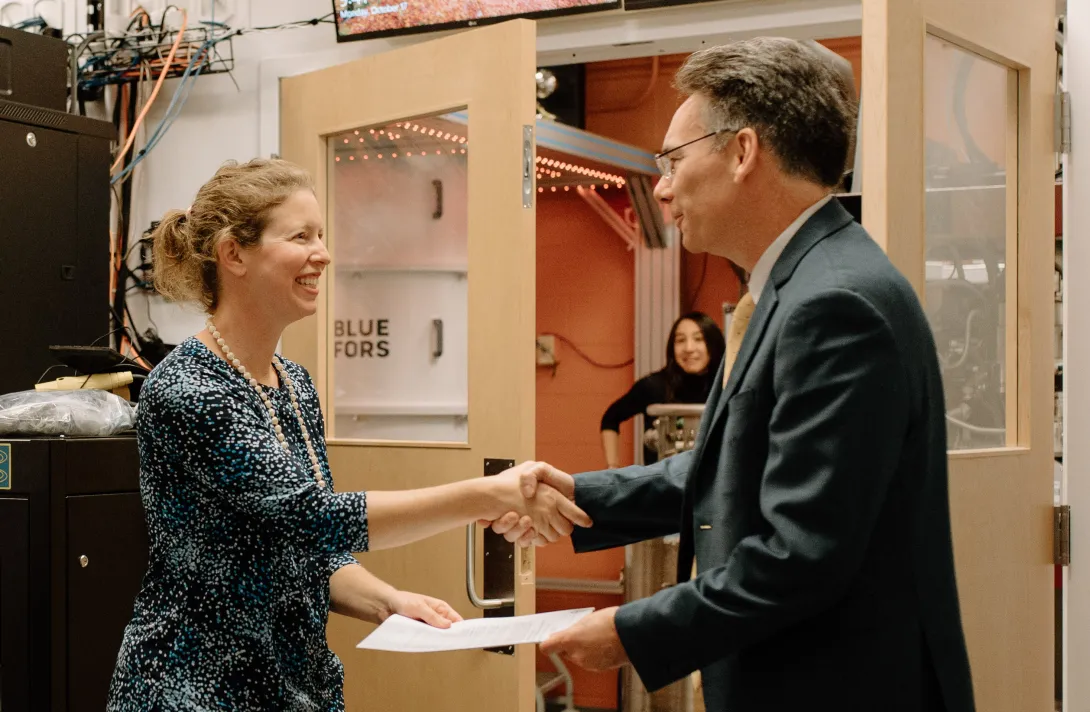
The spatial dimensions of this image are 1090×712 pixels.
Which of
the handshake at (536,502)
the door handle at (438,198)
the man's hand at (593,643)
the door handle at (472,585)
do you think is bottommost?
the door handle at (472,585)

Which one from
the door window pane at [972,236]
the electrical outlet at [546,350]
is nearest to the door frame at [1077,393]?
the door window pane at [972,236]

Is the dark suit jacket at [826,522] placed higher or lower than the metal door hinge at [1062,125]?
lower

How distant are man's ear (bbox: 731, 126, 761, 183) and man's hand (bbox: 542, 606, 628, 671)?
21.8 inches

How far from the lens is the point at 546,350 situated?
17.7ft

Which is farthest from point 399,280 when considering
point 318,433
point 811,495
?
point 811,495

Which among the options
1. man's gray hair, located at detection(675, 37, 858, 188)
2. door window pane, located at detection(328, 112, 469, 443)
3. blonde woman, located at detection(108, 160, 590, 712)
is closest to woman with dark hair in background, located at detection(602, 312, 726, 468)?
door window pane, located at detection(328, 112, 469, 443)

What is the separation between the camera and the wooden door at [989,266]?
2.19m

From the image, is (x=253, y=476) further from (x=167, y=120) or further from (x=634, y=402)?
(x=634, y=402)

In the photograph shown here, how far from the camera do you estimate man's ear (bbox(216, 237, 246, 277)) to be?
1758 mm

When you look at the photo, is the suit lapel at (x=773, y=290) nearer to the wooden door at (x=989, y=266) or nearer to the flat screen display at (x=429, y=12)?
the wooden door at (x=989, y=266)

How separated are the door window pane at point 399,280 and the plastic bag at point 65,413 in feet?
2.62

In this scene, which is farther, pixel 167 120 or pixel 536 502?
pixel 167 120

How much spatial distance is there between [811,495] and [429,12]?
247 centimetres

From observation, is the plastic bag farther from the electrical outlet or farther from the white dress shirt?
the electrical outlet
